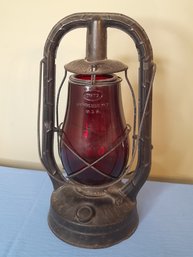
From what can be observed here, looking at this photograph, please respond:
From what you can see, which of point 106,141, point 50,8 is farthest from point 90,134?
point 50,8

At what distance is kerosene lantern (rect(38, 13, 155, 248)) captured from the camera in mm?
671

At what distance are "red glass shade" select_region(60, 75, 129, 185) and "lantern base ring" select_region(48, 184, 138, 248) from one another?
5 cm

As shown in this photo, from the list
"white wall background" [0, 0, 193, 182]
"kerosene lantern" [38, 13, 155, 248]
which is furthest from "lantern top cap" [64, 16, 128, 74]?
"white wall background" [0, 0, 193, 182]

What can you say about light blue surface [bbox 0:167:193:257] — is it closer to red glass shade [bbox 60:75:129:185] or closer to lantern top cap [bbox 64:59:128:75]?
red glass shade [bbox 60:75:129:185]

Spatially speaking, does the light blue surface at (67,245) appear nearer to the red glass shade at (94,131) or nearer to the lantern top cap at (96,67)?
the red glass shade at (94,131)

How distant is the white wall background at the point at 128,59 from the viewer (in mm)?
882

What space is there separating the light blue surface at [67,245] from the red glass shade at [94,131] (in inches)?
5.9

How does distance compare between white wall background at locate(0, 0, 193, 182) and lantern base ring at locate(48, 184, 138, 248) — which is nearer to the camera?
→ lantern base ring at locate(48, 184, 138, 248)

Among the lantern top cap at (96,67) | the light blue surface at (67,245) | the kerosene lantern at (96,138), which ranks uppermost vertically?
the lantern top cap at (96,67)

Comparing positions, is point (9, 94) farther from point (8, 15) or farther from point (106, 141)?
point (106, 141)

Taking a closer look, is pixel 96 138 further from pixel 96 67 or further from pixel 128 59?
pixel 128 59

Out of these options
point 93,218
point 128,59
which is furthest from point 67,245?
point 128,59

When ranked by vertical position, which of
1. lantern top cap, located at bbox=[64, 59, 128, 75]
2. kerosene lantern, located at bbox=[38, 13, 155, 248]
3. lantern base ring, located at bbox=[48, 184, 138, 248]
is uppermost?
lantern top cap, located at bbox=[64, 59, 128, 75]

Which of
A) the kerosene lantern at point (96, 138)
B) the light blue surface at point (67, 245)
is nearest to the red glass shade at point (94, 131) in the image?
the kerosene lantern at point (96, 138)
